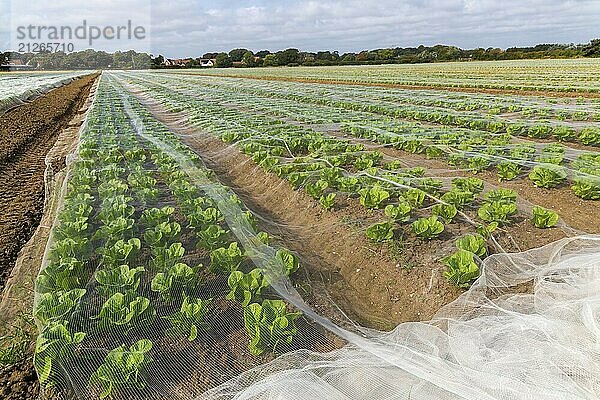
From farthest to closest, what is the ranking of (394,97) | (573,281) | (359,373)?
(394,97) → (573,281) → (359,373)

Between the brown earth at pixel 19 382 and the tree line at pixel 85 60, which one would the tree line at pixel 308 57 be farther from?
the brown earth at pixel 19 382

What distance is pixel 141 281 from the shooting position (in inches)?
140

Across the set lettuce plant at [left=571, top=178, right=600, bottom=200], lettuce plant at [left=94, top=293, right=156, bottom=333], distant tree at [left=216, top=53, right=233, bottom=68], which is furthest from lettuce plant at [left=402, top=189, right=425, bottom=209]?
distant tree at [left=216, top=53, right=233, bottom=68]

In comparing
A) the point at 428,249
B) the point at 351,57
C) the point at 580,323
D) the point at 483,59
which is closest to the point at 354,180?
the point at 428,249

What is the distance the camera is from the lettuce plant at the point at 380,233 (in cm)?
459

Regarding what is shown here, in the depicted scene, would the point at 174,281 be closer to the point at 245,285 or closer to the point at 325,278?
the point at 245,285

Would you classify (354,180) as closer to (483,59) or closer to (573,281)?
(573,281)

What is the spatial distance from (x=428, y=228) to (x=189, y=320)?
267 cm

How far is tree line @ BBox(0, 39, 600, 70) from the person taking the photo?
6481cm

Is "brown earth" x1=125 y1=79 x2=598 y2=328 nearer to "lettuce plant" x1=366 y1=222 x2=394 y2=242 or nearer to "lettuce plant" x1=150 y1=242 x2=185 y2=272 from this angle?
"lettuce plant" x1=366 y1=222 x2=394 y2=242

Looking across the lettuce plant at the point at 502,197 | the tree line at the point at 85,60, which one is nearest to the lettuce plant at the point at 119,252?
the lettuce plant at the point at 502,197

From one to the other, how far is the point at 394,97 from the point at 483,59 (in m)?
58.4

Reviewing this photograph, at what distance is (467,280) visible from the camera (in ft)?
12.5

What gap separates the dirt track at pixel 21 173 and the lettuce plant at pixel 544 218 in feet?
18.3
